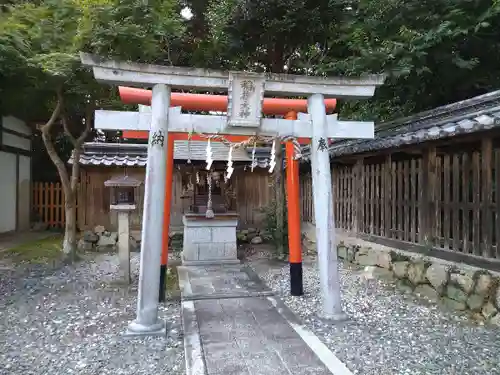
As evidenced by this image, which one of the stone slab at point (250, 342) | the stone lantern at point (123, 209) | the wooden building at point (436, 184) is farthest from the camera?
the stone lantern at point (123, 209)

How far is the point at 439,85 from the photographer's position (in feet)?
32.9

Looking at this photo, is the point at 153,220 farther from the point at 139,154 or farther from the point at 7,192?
the point at 7,192

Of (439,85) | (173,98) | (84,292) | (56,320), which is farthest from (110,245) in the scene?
(439,85)

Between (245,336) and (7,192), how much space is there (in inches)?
463

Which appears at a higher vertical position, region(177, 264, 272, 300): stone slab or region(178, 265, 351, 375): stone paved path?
region(177, 264, 272, 300): stone slab

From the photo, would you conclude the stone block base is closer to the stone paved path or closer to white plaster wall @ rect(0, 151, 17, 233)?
the stone paved path

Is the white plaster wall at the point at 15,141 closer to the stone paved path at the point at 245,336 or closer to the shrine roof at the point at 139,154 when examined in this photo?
the shrine roof at the point at 139,154

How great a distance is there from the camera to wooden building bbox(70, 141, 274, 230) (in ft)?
39.3

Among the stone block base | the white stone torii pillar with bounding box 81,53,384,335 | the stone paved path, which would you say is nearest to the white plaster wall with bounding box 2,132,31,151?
the stone block base

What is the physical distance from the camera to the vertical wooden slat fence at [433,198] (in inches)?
224

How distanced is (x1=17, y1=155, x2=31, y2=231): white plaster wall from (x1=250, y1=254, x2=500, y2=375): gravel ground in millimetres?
11115

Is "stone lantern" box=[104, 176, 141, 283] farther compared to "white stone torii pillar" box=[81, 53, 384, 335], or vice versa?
"stone lantern" box=[104, 176, 141, 283]

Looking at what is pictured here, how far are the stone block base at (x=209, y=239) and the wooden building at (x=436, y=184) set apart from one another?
10.2ft

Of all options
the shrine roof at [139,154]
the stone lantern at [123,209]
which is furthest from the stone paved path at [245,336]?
the shrine roof at [139,154]
